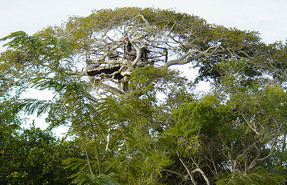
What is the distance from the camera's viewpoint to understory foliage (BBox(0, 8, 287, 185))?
Answer: 3.47 metres

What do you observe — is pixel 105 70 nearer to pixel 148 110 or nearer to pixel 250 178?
pixel 148 110

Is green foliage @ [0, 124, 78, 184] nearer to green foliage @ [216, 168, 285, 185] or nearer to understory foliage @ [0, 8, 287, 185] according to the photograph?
understory foliage @ [0, 8, 287, 185]

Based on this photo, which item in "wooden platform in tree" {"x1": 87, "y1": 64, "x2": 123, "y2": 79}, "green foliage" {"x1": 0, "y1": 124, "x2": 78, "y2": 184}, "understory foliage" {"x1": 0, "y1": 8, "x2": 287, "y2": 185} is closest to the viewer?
"understory foliage" {"x1": 0, "y1": 8, "x2": 287, "y2": 185}

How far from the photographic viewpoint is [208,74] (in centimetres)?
1453

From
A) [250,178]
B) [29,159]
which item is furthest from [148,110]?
[250,178]

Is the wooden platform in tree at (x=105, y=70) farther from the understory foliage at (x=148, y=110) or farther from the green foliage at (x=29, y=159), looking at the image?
the green foliage at (x=29, y=159)

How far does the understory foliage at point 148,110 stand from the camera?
347cm

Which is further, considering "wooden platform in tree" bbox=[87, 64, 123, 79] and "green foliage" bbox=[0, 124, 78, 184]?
"wooden platform in tree" bbox=[87, 64, 123, 79]

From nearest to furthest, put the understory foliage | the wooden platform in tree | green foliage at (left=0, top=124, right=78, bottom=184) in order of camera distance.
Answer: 1. the understory foliage
2. green foliage at (left=0, top=124, right=78, bottom=184)
3. the wooden platform in tree

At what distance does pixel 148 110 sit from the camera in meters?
9.10

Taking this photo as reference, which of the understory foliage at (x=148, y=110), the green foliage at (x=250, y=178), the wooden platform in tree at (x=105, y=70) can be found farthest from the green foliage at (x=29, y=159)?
the wooden platform in tree at (x=105, y=70)

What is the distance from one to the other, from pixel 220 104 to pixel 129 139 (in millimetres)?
5079

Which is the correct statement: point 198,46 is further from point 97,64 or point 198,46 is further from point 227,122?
point 227,122

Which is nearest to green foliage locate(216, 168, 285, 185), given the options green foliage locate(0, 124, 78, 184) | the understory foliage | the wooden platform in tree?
the understory foliage
